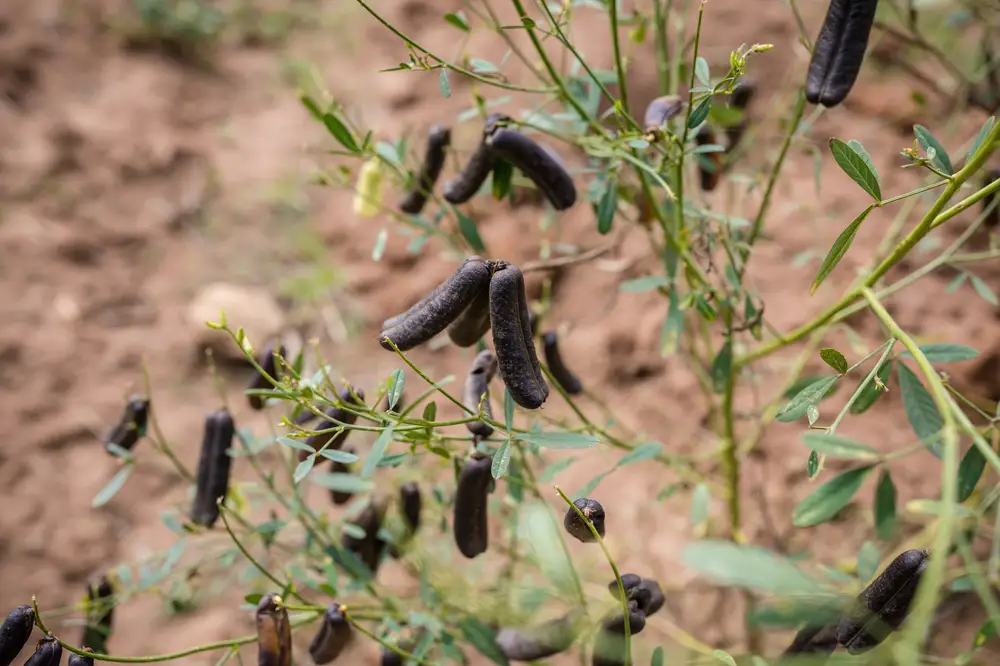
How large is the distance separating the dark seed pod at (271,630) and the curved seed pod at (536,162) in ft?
1.95

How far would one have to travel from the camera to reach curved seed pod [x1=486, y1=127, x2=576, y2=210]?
950 mm

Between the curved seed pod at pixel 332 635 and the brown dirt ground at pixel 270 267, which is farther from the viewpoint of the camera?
the brown dirt ground at pixel 270 267

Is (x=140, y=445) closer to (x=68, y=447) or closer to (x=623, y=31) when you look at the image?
(x=68, y=447)

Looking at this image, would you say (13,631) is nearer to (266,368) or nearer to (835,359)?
(266,368)

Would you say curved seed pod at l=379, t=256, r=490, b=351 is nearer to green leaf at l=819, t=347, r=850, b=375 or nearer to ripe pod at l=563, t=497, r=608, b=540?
ripe pod at l=563, t=497, r=608, b=540

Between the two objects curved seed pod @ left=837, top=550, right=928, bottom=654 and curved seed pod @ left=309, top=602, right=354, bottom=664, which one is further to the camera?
curved seed pod @ left=309, top=602, right=354, bottom=664

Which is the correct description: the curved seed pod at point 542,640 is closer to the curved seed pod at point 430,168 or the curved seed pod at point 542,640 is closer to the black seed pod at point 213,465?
the black seed pod at point 213,465

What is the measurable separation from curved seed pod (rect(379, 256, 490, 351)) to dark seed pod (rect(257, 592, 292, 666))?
342 millimetres

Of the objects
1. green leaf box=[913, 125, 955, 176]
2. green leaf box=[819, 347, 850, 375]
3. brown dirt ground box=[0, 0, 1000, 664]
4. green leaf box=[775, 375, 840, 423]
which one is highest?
green leaf box=[913, 125, 955, 176]

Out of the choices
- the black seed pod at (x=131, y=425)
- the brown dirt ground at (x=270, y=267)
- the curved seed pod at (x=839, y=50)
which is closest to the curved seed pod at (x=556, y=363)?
the brown dirt ground at (x=270, y=267)

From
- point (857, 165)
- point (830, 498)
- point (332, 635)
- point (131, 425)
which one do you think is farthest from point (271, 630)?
point (857, 165)

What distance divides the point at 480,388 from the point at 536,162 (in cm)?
30

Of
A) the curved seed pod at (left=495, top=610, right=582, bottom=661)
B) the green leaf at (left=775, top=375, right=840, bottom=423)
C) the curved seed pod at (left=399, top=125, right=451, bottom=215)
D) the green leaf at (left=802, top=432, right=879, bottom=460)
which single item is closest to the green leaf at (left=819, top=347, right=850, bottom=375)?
the green leaf at (left=775, top=375, right=840, bottom=423)

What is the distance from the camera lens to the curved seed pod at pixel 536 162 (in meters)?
0.95
